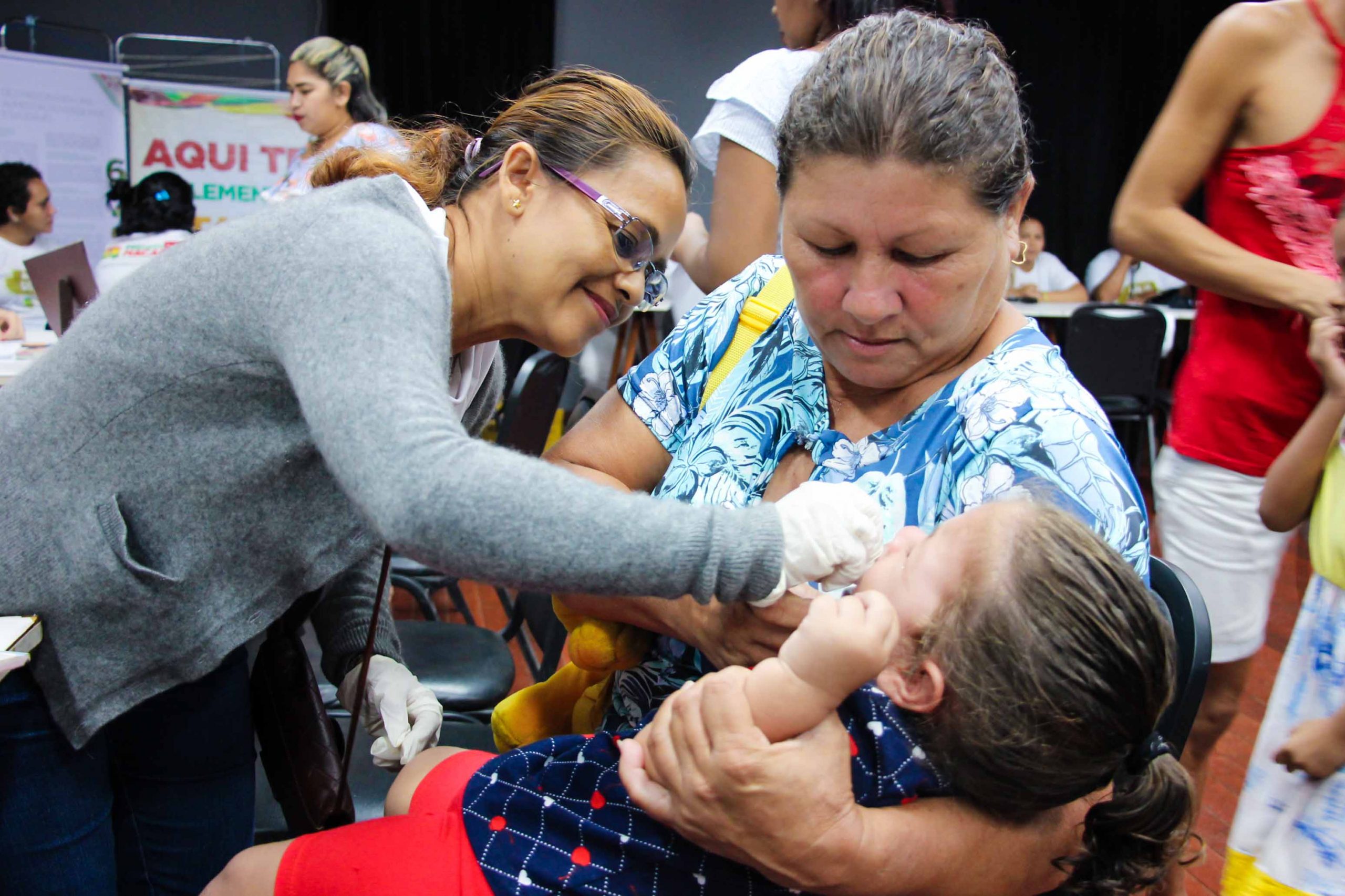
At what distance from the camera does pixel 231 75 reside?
9.39m

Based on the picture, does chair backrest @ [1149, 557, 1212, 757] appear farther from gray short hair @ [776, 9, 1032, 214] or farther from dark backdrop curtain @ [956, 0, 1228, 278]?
dark backdrop curtain @ [956, 0, 1228, 278]

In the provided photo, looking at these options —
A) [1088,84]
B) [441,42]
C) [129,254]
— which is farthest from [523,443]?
[1088,84]

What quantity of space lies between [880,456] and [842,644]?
461 millimetres

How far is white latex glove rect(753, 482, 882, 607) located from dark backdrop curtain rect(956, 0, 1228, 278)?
9.33 m

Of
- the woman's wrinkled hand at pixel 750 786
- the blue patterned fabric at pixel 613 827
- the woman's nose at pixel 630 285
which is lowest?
the blue patterned fabric at pixel 613 827

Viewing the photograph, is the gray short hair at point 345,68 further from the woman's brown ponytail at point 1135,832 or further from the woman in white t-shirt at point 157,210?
the woman's brown ponytail at point 1135,832

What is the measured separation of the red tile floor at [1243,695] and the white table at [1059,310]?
5.17 feet

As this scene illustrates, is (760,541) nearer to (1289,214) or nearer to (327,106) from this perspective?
(1289,214)

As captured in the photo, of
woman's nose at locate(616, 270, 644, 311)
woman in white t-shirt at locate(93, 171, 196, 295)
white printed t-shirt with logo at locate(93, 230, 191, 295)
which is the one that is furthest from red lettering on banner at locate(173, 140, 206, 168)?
woman's nose at locate(616, 270, 644, 311)

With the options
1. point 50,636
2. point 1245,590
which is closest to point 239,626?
point 50,636

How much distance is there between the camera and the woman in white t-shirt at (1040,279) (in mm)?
7566

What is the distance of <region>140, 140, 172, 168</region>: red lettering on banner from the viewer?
7324 mm

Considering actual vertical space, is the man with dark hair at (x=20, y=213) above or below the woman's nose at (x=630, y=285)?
below

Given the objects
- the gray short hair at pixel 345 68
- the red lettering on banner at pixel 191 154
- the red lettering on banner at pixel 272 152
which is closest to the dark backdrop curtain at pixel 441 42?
the red lettering on banner at pixel 272 152
